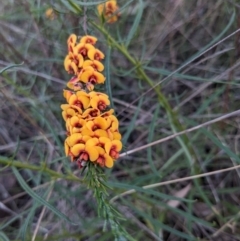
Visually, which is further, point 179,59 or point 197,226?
point 179,59

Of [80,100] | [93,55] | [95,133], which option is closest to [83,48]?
[93,55]

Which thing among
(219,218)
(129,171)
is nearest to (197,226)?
(219,218)

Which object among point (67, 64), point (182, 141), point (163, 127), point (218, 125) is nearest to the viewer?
point (67, 64)

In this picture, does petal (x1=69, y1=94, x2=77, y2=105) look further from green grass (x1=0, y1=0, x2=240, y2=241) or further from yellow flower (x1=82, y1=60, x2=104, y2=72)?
green grass (x1=0, y1=0, x2=240, y2=241)

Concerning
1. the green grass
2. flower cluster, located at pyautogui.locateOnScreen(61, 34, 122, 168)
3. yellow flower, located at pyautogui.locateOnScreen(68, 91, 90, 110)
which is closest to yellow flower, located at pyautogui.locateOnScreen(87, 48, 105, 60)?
flower cluster, located at pyautogui.locateOnScreen(61, 34, 122, 168)

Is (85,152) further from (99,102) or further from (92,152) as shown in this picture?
(99,102)

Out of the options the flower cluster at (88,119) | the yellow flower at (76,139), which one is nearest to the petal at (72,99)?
the flower cluster at (88,119)

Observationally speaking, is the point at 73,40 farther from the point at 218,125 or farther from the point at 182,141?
the point at 218,125
